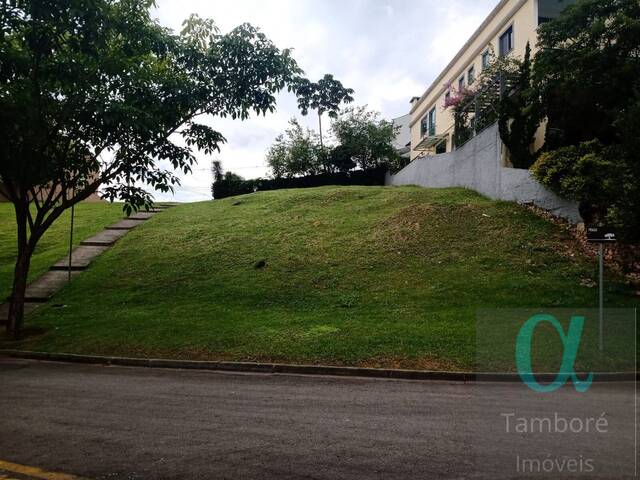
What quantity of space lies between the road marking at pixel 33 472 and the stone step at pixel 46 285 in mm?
11515

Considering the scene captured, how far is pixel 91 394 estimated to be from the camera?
6879 mm

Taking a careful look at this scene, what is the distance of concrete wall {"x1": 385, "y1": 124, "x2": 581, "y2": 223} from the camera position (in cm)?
1584

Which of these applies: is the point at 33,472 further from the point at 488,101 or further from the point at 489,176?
the point at 488,101

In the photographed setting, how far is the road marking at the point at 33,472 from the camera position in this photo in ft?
12.9

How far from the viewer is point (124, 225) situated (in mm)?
22875

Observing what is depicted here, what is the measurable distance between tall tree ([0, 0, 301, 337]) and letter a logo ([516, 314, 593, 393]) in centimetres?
857

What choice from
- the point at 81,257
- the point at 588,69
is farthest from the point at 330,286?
the point at 81,257

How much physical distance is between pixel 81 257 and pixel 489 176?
1668 centimetres

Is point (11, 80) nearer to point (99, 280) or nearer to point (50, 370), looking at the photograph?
point (50, 370)

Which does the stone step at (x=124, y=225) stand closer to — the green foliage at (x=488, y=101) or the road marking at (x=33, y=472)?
the green foliage at (x=488, y=101)

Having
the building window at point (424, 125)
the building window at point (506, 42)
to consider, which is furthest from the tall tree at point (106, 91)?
the building window at point (424, 125)

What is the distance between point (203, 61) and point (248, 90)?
1.39 meters

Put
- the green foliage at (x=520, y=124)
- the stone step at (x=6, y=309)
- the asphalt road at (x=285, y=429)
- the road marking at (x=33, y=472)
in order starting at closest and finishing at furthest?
the road marking at (x=33, y=472) → the asphalt road at (x=285, y=429) → the stone step at (x=6, y=309) → the green foliage at (x=520, y=124)

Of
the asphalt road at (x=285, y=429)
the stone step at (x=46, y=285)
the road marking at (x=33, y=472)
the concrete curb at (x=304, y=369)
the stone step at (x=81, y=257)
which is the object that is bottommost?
the concrete curb at (x=304, y=369)
